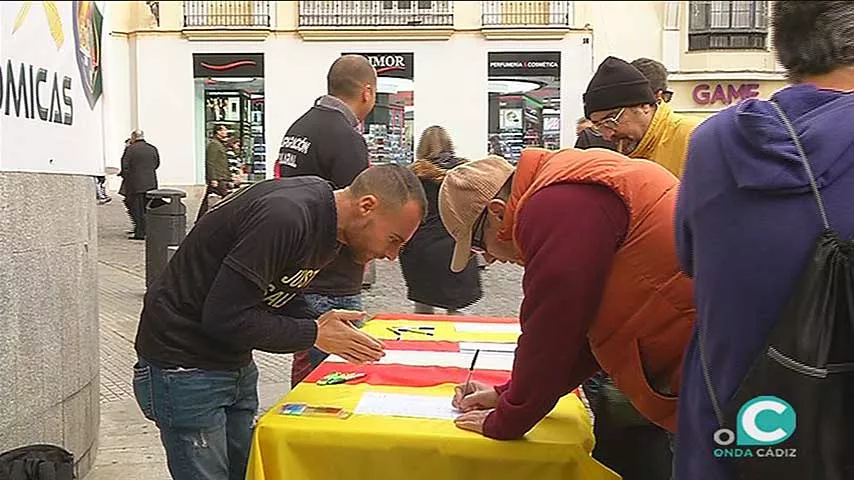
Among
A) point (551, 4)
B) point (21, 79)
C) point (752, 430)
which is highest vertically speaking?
point (551, 4)

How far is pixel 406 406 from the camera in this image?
7.46ft

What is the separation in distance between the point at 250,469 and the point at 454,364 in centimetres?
83

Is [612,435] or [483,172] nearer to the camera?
[483,172]

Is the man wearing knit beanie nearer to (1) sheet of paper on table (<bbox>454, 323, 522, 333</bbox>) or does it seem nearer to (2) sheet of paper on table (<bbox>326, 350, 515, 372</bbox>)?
(1) sheet of paper on table (<bbox>454, 323, 522, 333</bbox>)

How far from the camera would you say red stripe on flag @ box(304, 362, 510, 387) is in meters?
2.53

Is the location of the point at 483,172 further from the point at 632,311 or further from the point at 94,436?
the point at 94,436

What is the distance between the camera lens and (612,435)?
231 cm

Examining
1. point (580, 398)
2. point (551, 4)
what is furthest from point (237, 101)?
point (580, 398)

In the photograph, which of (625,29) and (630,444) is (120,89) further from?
(630,444)

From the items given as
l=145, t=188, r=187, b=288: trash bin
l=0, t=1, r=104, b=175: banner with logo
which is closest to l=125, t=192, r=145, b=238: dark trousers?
l=145, t=188, r=187, b=288: trash bin

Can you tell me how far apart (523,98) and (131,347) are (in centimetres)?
1546

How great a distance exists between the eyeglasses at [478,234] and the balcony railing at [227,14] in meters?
19.8

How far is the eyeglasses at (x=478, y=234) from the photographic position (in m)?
2.12

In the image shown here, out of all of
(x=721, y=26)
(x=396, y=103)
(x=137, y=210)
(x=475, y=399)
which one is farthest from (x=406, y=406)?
(x=721, y=26)
